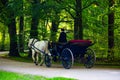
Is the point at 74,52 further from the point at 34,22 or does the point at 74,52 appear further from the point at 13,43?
the point at 13,43

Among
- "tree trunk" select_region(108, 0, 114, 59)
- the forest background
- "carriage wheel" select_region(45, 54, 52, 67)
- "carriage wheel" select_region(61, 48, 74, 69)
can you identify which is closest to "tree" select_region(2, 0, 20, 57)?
the forest background

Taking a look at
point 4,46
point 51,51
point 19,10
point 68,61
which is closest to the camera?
point 68,61

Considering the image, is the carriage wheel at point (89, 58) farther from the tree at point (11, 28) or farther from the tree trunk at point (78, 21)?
the tree at point (11, 28)

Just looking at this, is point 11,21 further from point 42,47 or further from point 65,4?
point 42,47

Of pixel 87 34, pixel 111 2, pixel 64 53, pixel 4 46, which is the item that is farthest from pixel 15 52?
pixel 4 46

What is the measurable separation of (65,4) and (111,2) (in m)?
3.61

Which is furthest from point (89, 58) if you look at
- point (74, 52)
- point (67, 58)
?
point (67, 58)

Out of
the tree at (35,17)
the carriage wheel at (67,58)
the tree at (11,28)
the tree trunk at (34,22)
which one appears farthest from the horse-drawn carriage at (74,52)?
the tree at (11,28)

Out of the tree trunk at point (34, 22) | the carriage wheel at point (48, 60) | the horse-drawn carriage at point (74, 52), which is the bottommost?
the carriage wheel at point (48, 60)

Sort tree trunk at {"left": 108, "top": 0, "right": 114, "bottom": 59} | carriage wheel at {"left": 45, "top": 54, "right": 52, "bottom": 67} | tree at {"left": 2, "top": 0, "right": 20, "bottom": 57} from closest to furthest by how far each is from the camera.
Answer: carriage wheel at {"left": 45, "top": 54, "right": 52, "bottom": 67}, tree trunk at {"left": 108, "top": 0, "right": 114, "bottom": 59}, tree at {"left": 2, "top": 0, "right": 20, "bottom": 57}

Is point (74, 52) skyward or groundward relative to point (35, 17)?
groundward

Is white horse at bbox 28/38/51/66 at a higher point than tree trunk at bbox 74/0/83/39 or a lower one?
lower

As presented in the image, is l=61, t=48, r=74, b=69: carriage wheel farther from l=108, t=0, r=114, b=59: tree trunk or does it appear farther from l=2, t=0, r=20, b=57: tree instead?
l=2, t=0, r=20, b=57: tree

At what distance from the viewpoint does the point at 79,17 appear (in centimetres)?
2738
